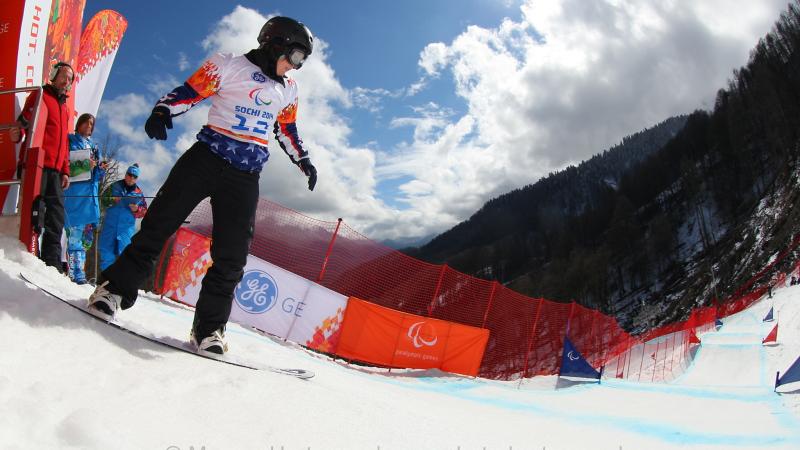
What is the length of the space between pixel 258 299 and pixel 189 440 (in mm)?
6221

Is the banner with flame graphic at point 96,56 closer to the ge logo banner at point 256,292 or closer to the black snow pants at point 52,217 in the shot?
the black snow pants at point 52,217

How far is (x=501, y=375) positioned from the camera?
10.8 metres

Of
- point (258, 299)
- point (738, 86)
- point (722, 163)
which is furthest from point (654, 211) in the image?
point (258, 299)

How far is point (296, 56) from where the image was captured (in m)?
2.60

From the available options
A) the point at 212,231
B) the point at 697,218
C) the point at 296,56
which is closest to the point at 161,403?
the point at 212,231

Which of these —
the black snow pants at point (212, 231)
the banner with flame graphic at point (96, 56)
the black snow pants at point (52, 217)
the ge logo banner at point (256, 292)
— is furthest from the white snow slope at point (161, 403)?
the ge logo banner at point (256, 292)

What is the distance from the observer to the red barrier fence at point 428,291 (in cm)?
799

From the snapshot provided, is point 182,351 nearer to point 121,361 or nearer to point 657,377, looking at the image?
point 121,361

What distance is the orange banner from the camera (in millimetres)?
7770

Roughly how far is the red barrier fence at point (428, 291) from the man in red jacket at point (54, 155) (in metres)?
2.04

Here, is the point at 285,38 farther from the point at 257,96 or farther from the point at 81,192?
the point at 81,192

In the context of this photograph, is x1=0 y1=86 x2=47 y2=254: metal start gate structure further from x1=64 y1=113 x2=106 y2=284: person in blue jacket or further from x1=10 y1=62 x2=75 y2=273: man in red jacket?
x1=64 y1=113 x2=106 y2=284: person in blue jacket

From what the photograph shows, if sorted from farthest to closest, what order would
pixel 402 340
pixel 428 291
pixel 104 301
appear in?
1. pixel 428 291
2. pixel 402 340
3. pixel 104 301

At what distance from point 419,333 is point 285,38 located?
648 cm
